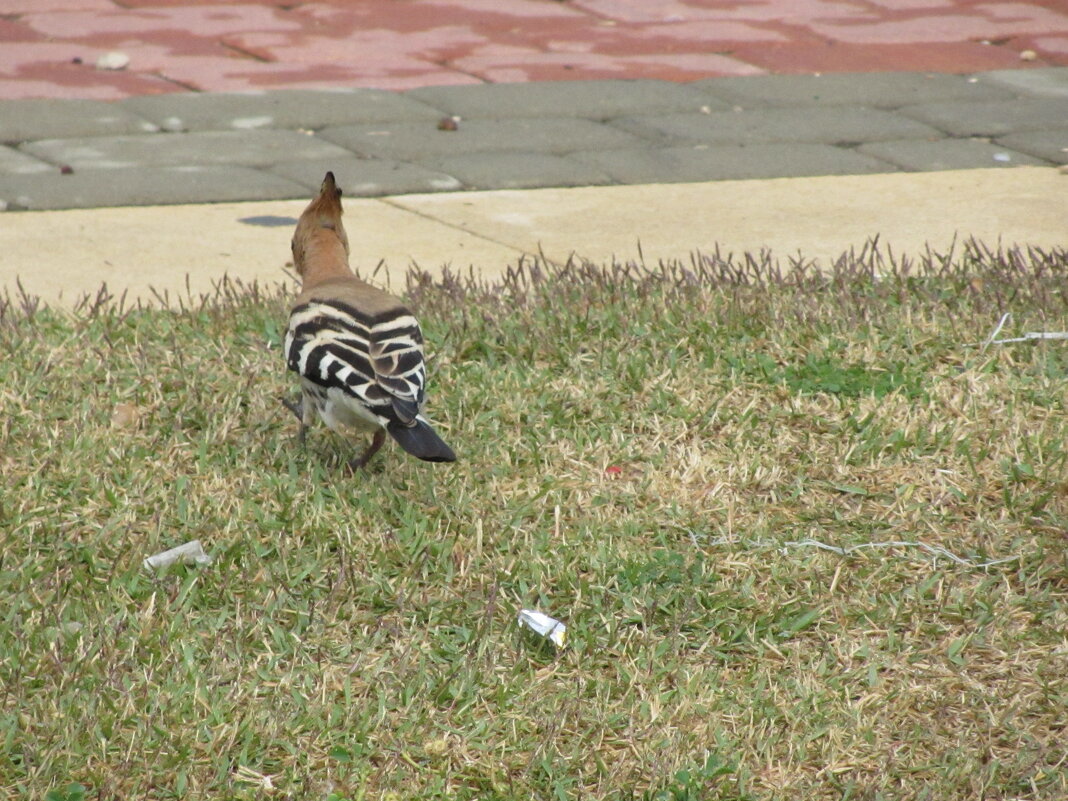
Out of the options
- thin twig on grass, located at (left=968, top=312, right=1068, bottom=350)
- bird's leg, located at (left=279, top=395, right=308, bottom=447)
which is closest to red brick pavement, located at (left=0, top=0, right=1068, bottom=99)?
bird's leg, located at (left=279, top=395, right=308, bottom=447)

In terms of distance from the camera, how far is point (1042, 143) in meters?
7.99

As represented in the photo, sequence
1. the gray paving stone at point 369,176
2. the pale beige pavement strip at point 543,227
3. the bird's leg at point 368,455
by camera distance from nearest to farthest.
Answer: the bird's leg at point 368,455 → the pale beige pavement strip at point 543,227 → the gray paving stone at point 369,176

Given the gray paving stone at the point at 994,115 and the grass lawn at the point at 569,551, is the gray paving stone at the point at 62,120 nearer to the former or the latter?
the grass lawn at the point at 569,551

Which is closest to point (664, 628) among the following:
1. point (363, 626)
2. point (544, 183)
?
point (363, 626)

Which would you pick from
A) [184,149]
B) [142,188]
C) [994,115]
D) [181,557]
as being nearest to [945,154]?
[994,115]

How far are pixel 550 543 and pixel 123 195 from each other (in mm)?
3639

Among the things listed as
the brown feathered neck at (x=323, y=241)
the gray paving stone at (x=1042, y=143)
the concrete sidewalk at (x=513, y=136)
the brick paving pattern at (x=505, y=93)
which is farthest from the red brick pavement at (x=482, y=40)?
the brown feathered neck at (x=323, y=241)

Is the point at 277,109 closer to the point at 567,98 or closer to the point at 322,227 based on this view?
the point at 567,98

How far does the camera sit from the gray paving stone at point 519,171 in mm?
7340

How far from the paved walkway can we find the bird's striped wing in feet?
5.78

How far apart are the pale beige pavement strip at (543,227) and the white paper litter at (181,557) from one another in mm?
1968

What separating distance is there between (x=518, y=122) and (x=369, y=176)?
1236 mm

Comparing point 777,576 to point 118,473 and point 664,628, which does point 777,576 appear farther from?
point 118,473

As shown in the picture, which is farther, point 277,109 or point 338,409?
point 277,109
